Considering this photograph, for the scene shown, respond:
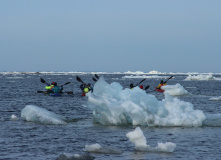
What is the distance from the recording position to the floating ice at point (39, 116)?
18.9m

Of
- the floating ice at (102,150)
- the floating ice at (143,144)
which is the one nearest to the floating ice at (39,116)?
the floating ice at (102,150)

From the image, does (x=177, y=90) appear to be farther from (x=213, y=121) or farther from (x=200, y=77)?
(x=200, y=77)

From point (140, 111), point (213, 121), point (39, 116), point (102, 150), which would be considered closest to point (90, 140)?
point (102, 150)

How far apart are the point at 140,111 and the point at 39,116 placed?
16.1 feet

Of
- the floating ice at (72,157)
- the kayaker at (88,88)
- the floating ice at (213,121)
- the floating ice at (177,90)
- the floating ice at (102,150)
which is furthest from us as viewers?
the kayaker at (88,88)

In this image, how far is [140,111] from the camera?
1777 cm

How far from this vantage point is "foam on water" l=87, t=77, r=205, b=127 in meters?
18.0

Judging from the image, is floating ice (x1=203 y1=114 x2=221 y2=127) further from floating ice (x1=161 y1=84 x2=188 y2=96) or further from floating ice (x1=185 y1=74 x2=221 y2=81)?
floating ice (x1=185 y1=74 x2=221 y2=81)

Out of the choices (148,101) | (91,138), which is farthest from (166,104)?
(91,138)

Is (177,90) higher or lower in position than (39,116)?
higher

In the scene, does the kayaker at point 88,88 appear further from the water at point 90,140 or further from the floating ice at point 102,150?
the floating ice at point 102,150

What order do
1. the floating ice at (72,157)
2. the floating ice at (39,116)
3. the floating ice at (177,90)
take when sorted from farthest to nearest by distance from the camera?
the floating ice at (177,90) < the floating ice at (39,116) < the floating ice at (72,157)

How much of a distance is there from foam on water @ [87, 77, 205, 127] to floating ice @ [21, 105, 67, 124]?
1801 mm

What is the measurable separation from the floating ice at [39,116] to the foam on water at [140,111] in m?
1.80
